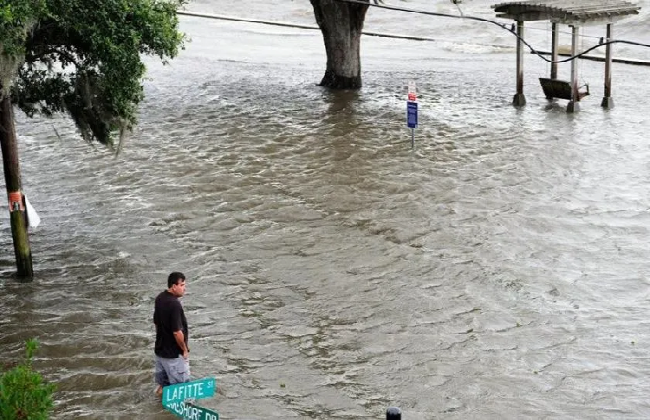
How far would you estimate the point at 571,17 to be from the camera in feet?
76.5

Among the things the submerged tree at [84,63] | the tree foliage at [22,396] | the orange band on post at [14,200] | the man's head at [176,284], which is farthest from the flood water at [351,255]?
the tree foliage at [22,396]

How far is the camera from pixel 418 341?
39.5ft

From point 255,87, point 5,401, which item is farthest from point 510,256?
point 255,87

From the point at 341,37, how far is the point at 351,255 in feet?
41.6

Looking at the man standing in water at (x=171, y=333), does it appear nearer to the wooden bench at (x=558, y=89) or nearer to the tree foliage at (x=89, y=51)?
the tree foliage at (x=89, y=51)

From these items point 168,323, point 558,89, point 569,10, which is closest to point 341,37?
point 558,89

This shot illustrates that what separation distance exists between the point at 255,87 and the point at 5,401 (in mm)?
22407

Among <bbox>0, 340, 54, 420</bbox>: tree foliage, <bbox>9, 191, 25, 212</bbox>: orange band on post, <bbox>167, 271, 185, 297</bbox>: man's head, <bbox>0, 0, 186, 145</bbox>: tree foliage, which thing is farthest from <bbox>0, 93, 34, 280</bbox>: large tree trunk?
<bbox>0, 340, 54, 420</bbox>: tree foliage

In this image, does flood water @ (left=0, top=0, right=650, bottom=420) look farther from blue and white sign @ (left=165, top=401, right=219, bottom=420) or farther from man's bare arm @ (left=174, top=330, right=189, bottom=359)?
blue and white sign @ (left=165, top=401, right=219, bottom=420)

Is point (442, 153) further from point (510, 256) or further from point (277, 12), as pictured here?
point (277, 12)

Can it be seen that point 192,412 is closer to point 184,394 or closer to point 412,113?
point 184,394

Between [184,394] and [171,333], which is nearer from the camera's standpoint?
[184,394]

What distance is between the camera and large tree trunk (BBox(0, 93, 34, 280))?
13.5 meters

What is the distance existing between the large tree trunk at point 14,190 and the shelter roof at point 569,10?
14068 mm
